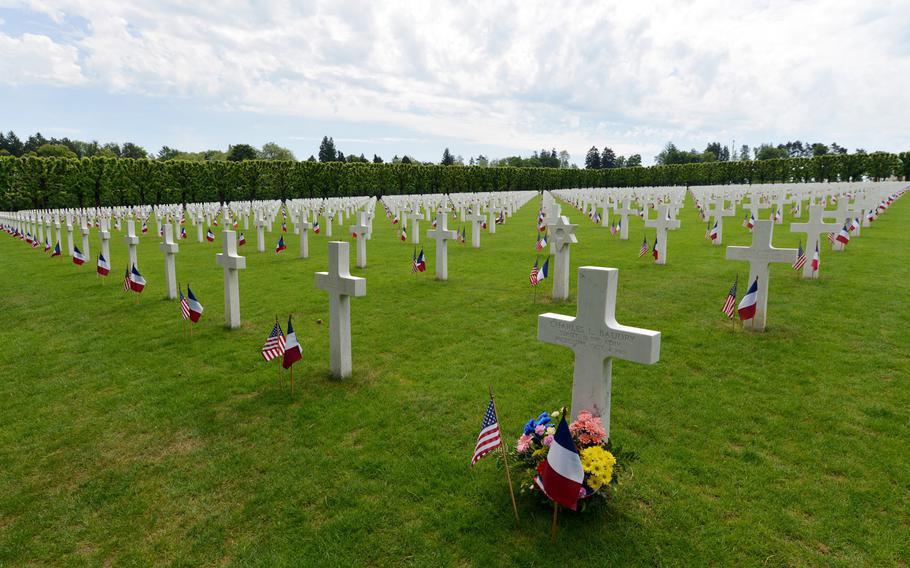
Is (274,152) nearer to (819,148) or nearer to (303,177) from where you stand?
(303,177)

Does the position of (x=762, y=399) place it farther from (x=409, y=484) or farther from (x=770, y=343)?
(x=409, y=484)

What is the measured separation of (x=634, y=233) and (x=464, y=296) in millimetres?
12647

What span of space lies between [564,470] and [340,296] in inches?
148

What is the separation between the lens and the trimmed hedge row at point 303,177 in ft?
137

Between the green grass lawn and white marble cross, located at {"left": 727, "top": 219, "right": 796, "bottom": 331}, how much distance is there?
0.39 metres

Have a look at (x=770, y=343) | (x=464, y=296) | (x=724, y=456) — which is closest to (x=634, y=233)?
(x=464, y=296)

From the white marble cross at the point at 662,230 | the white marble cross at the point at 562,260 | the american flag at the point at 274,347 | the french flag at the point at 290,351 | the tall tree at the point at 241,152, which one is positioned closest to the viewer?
the french flag at the point at 290,351

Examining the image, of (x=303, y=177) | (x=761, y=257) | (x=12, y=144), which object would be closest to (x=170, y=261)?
(x=761, y=257)

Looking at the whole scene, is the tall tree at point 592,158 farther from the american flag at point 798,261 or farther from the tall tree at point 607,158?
the american flag at point 798,261

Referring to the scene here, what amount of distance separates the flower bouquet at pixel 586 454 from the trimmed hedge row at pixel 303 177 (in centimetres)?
4960

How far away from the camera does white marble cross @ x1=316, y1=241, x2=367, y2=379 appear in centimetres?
614

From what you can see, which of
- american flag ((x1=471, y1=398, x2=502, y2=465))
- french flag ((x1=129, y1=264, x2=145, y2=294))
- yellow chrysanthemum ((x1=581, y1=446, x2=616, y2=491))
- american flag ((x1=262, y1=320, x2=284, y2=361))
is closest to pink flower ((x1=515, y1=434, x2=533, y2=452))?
american flag ((x1=471, y1=398, x2=502, y2=465))

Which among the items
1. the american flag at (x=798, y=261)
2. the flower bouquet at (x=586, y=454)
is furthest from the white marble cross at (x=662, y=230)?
the flower bouquet at (x=586, y=454)

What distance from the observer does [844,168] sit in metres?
60.6
